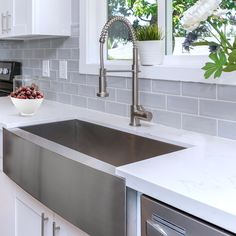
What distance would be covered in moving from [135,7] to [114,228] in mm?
1331

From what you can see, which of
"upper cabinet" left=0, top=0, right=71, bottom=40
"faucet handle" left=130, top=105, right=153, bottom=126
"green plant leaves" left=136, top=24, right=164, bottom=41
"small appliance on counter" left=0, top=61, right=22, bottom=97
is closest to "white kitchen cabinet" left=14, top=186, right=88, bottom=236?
"faucet handle" left=130, top=105, right=153, bottom=126

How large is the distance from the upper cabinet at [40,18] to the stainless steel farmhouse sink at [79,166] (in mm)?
619

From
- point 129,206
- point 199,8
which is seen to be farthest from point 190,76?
point 129,206

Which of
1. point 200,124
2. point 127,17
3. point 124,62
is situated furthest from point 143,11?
point 200,124

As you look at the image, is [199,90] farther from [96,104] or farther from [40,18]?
[40,18]

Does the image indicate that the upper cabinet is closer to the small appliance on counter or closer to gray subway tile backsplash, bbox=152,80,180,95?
the small appliance on counter

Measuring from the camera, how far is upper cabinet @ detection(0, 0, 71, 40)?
2051mm

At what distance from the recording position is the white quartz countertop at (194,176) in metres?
0.74

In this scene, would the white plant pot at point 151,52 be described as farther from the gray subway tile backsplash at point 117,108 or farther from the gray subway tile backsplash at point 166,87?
the gray subway tile backsplash at point 117,108

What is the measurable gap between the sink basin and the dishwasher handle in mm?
509

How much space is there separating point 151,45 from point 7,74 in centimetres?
165

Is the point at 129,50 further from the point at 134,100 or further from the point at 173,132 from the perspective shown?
the point at 173,132

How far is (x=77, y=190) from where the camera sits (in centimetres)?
113

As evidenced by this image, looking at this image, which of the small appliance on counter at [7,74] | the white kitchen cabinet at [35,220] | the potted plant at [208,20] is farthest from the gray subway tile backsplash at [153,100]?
the small appliance on counter at [7,74]
